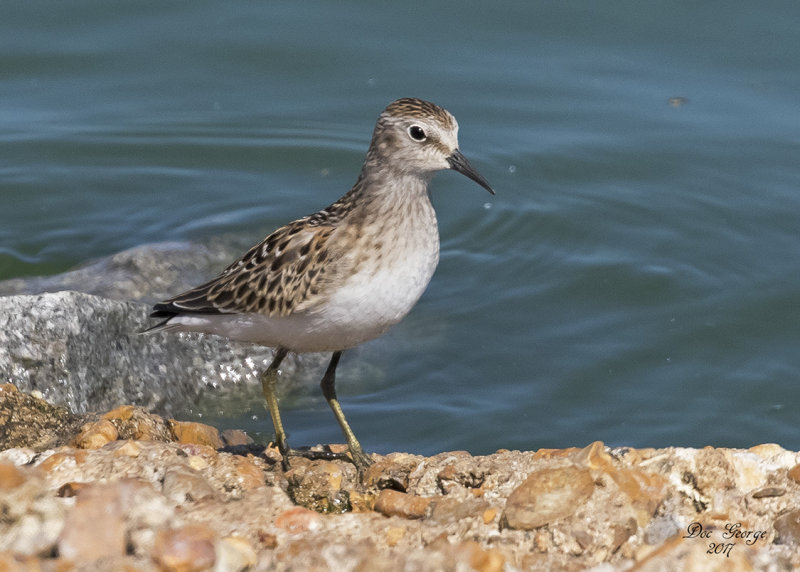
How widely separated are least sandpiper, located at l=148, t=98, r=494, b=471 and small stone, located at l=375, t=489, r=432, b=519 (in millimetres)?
869

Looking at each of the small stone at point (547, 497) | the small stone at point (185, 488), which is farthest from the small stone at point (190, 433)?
the small stone at point (547, 497)

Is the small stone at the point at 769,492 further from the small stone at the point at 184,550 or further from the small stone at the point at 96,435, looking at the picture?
the small stone at the point at 96,435

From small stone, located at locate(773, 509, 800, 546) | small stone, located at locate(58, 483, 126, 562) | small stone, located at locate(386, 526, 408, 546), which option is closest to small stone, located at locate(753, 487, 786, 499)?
small stone, located at locate(773, 509, 800, 546)

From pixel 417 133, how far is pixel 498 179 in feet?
16.8

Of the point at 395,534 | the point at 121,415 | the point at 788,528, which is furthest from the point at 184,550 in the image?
the point at 788,528

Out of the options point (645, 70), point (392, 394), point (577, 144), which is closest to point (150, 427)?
point (392, 394)

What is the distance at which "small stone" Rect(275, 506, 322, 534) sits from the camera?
4508 mm

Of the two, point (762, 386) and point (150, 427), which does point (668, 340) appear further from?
point (150, 427)

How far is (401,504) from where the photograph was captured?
4.95 metres

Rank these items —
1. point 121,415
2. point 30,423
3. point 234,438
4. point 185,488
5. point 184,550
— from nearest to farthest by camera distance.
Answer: point 184,550 < point 185,488 < point 30,423 < point 121,415 < point 234,438

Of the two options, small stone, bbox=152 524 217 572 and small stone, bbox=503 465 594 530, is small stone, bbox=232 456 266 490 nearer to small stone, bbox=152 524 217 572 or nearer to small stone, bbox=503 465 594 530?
small stone, bbox=152 524 217 572

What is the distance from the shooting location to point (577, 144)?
1140 cm

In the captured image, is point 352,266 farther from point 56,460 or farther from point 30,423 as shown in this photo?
point 30,423

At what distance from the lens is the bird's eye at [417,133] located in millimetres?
6016
